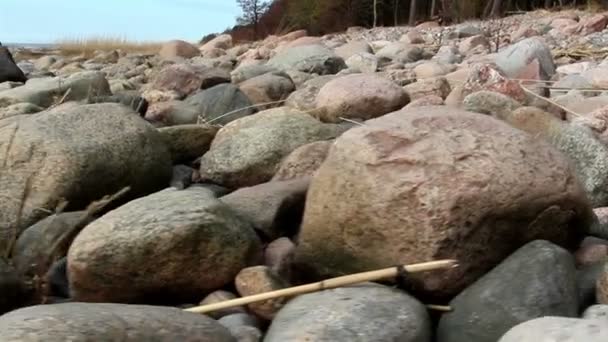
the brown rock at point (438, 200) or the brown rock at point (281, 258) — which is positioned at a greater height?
the brown rock at point (438, 200)

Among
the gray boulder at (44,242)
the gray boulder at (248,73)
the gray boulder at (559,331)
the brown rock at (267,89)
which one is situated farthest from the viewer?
the gray boulder at (248,73)

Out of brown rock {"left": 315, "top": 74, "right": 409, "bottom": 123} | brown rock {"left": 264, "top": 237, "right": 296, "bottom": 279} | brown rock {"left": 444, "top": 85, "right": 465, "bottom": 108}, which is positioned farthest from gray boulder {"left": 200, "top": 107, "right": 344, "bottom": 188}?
brown rock {"left": 264, "top": 237, "right": 296, "bottom": 279}

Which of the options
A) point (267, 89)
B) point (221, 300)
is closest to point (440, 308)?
point (221, 300)

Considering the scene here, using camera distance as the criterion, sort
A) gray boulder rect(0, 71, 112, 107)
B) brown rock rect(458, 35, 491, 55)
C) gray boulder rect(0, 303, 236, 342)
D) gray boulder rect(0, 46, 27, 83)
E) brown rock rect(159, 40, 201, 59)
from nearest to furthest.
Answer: gray boulder rect(0, 303, 236, 342) < gray boulder rect(0, 71, 112, 107) < gray boulder rect(0, 46, 27, 83) < brown rock rect(458, 35, 491, 55) < brown rock rect(159, 40, 201, 59)

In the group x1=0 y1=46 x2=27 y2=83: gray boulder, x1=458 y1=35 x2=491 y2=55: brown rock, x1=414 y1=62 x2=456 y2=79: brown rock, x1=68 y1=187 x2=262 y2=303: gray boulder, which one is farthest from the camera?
x1=458 y1=35 x2=491 y2=55: brown rock

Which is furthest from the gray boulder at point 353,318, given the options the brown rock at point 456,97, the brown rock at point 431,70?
the brown rock at point 431,70

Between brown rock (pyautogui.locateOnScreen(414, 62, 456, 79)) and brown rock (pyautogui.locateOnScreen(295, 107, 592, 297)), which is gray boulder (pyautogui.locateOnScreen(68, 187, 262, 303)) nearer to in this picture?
brown rock (pyautogui.locateOnScreen(295, 107, 592, 297))

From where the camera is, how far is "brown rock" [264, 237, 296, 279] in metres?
2.84

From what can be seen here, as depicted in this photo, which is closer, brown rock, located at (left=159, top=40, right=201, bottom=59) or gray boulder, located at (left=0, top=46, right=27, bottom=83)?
gray boulder, located at (left=0, top=46, right=27, bottom=83)

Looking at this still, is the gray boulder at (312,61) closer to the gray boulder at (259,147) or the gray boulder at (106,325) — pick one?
the gray boulder at (259,147)

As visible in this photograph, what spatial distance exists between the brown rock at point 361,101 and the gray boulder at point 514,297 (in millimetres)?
2422

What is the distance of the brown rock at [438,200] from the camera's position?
2.46m

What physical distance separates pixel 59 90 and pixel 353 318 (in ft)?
14.6

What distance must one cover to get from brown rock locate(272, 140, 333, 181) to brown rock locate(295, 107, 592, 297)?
743 millimetres
